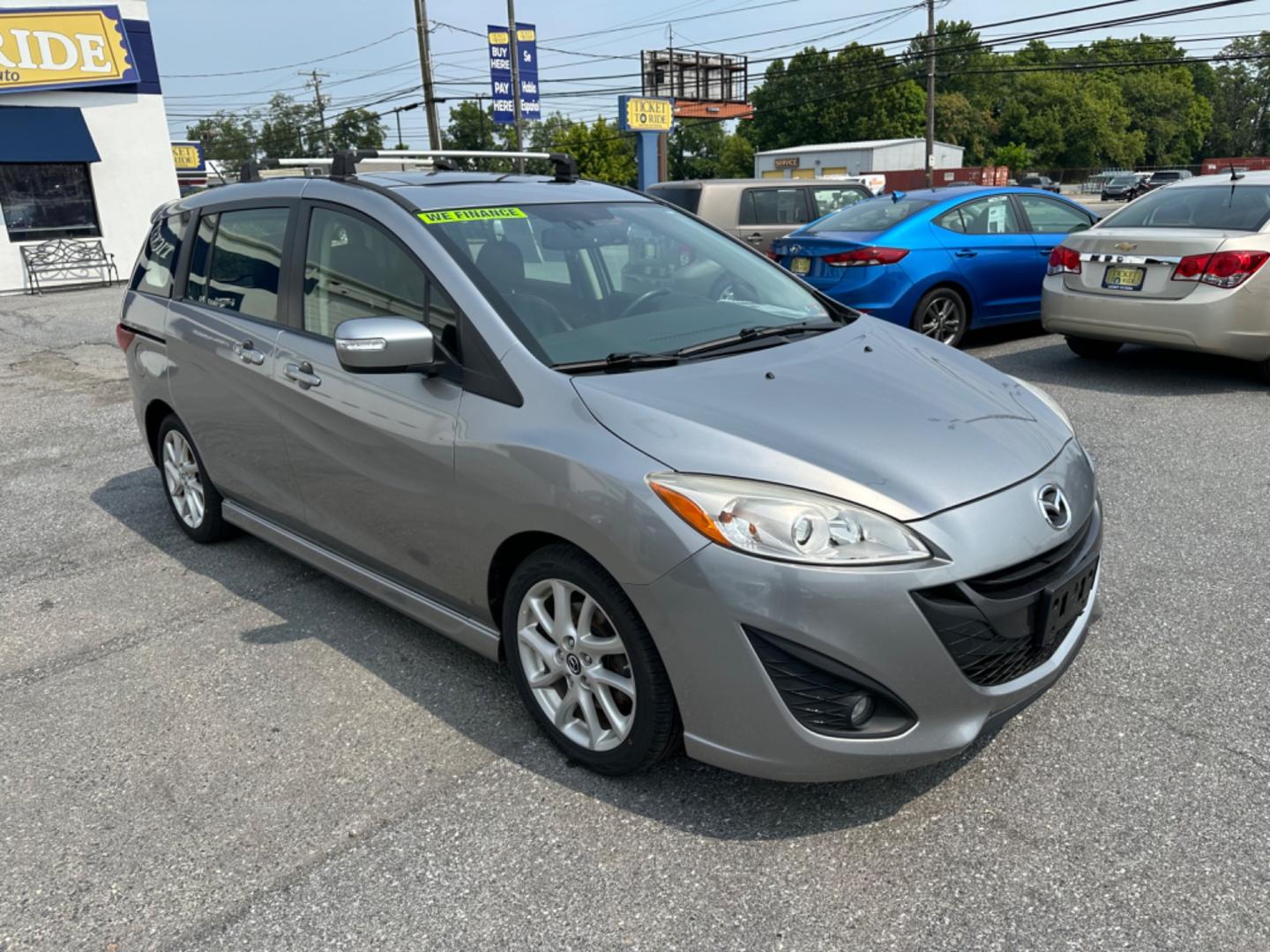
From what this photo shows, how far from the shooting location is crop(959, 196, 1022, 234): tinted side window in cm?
859

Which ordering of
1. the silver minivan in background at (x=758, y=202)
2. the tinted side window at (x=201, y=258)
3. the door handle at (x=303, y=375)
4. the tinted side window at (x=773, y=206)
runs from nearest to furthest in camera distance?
the door handle at (x=303, y=375), the tinted side window at (x=201, y=258), the silver minivan in background at (x=758, y=202), the tinted side window at (x=773, y=206)

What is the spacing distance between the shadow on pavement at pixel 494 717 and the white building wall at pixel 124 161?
17.2 m

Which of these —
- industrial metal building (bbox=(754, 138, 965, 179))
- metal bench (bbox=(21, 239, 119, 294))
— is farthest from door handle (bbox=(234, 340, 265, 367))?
industrial metal building (bbox=(754, 138, 965, 179))

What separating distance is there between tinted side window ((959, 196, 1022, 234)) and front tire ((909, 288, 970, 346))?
66 cm

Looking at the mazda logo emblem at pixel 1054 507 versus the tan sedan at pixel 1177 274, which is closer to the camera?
the mazda logo emblem at pixel 1054 507

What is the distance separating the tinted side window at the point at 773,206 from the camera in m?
13.1

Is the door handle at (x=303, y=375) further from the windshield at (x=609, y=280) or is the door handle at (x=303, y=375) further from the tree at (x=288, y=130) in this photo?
the tree at (x=288, y=130)

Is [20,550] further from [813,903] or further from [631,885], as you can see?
[813,903]

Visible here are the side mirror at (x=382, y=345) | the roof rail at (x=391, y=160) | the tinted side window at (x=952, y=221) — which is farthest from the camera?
the tinted side window at (x=952, y=221)

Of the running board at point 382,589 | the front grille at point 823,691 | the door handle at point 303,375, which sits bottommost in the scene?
the running board at point 382,589

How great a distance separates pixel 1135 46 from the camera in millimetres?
96875

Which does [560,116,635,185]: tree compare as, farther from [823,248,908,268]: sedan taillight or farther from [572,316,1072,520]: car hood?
[572,316,1072,520]: car hood

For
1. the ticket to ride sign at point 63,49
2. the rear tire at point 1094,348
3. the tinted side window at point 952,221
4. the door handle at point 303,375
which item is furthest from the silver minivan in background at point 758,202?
the ticket to ride sign at point 63,49

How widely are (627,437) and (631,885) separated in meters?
1.15
